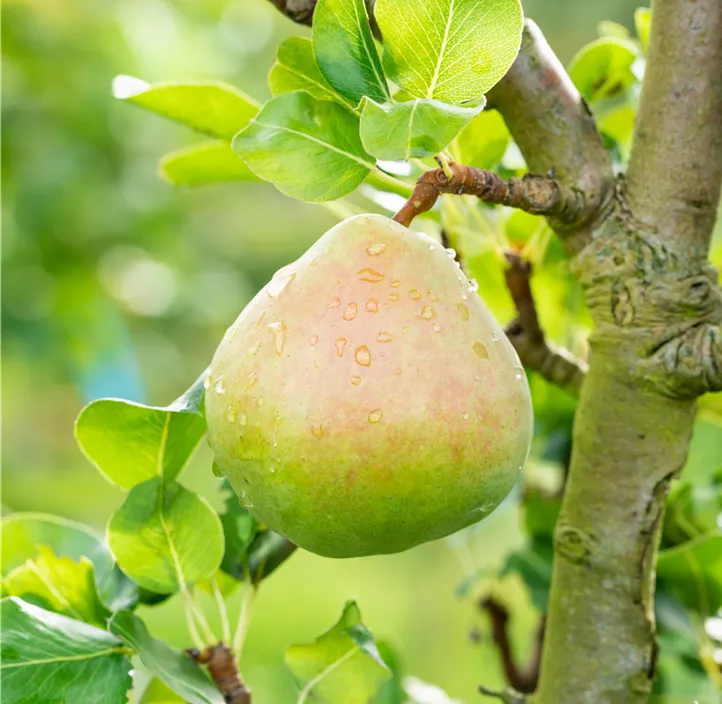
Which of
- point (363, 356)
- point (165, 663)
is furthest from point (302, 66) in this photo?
point (165, 663)

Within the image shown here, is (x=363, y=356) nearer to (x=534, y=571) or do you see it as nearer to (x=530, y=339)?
(x=530, y=339)

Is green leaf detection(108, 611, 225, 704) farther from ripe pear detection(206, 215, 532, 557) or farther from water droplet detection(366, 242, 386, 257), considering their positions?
water droplet detection(366, 242, 386, 257)

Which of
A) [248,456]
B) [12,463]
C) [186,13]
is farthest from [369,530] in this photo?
[186,13]

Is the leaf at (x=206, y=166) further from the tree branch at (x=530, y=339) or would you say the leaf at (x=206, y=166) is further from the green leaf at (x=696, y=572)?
the green leaf at (x=696, y=572)

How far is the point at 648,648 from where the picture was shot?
52cm

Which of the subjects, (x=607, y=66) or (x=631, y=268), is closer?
(x=631, y=268)

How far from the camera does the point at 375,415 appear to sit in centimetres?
35

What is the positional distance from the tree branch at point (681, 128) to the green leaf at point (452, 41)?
154mm

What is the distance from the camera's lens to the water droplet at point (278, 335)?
0.37m

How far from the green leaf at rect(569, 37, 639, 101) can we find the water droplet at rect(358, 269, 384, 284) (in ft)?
0.99

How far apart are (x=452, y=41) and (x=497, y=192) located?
0.09m

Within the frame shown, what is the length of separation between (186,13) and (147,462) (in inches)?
103

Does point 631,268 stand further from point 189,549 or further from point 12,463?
point 12,463

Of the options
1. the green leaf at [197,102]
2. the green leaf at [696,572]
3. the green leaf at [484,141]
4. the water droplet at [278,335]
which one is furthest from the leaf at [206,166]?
the green leaf at [696,572]
